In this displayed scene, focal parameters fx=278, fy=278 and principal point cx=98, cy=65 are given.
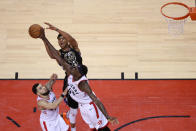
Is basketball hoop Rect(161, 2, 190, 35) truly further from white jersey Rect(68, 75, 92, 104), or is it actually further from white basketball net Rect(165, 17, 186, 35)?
white jersey Rect(68, 75, 92, 104)

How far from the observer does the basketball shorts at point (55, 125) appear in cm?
421

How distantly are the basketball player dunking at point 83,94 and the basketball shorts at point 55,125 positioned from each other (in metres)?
0.42

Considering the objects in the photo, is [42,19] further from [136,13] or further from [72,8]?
[136,13]

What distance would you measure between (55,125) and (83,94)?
723mm

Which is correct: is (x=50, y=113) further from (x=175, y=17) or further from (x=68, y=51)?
(x=175, y=17)

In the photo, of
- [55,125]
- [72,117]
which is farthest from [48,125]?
[72,117]

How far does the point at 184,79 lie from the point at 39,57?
3339 millimetres

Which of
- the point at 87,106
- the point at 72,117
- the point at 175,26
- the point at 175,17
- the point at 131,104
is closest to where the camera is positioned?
the point at 87,106

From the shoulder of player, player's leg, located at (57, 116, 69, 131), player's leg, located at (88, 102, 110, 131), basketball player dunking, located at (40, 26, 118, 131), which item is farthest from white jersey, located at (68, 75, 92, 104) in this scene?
player's leg, located at (57, 116, 69, 131)

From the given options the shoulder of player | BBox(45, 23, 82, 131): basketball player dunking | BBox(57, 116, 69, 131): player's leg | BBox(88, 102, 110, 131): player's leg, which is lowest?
BBox(57, 116, 69, 131): player's leg

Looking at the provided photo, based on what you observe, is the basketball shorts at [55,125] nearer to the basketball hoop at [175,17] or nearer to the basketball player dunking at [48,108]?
the basketball player dunking at [48,108]

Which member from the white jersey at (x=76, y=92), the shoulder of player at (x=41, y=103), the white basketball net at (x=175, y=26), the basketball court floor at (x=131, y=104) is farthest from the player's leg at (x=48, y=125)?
the white basketball net at (x=175, y=26)

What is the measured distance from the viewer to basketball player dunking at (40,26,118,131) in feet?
12.1

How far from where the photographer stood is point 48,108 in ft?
13.1
